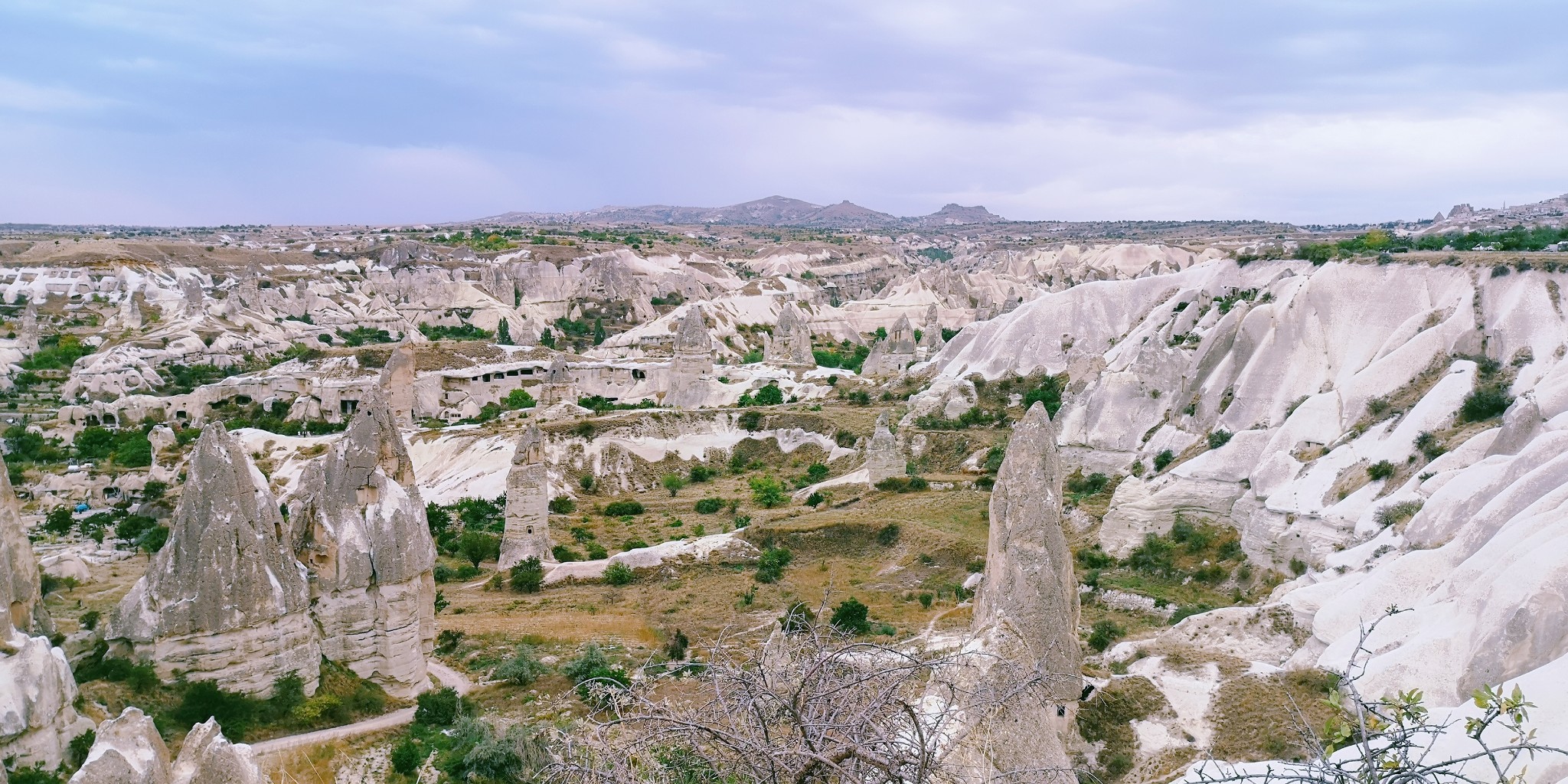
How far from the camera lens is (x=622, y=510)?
34844 mm

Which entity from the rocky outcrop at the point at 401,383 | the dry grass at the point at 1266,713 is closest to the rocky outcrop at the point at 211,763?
the dry grass at the point at 1266,713

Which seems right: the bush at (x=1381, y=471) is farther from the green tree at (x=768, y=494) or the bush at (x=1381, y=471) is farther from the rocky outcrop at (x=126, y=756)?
the rocky outcrop at (x=126, y=756)

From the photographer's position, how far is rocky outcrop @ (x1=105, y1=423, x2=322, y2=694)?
12.4 m

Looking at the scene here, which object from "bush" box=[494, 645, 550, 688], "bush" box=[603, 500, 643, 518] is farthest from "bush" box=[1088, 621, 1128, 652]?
"bush" box=[603, 500, 643, 518]

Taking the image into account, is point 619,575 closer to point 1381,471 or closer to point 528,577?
point 528,577

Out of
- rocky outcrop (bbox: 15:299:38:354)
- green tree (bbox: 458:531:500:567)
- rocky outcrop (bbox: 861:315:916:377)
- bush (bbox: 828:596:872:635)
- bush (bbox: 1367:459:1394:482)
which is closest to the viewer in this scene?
bush (bbox: 828:596:872:635)

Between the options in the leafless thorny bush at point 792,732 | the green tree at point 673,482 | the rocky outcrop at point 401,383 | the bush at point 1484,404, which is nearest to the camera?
the leafless thorny bush at point 792,732

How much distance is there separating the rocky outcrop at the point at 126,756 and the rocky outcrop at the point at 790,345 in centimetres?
4935

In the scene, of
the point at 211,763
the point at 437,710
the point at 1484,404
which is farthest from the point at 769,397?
the point at 211,763

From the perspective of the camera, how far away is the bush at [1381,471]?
20.6 m

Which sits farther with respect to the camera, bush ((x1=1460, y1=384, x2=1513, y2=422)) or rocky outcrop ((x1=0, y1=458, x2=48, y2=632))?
bush ((x1=1460, y1=384, x2=1513, y2=422))

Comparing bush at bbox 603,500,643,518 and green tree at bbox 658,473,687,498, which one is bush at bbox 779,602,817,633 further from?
green tree at bbox 658,473,687,498

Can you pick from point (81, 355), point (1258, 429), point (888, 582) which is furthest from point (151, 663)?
point (81, 355)

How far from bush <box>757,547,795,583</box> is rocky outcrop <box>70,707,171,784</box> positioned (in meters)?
17.2
